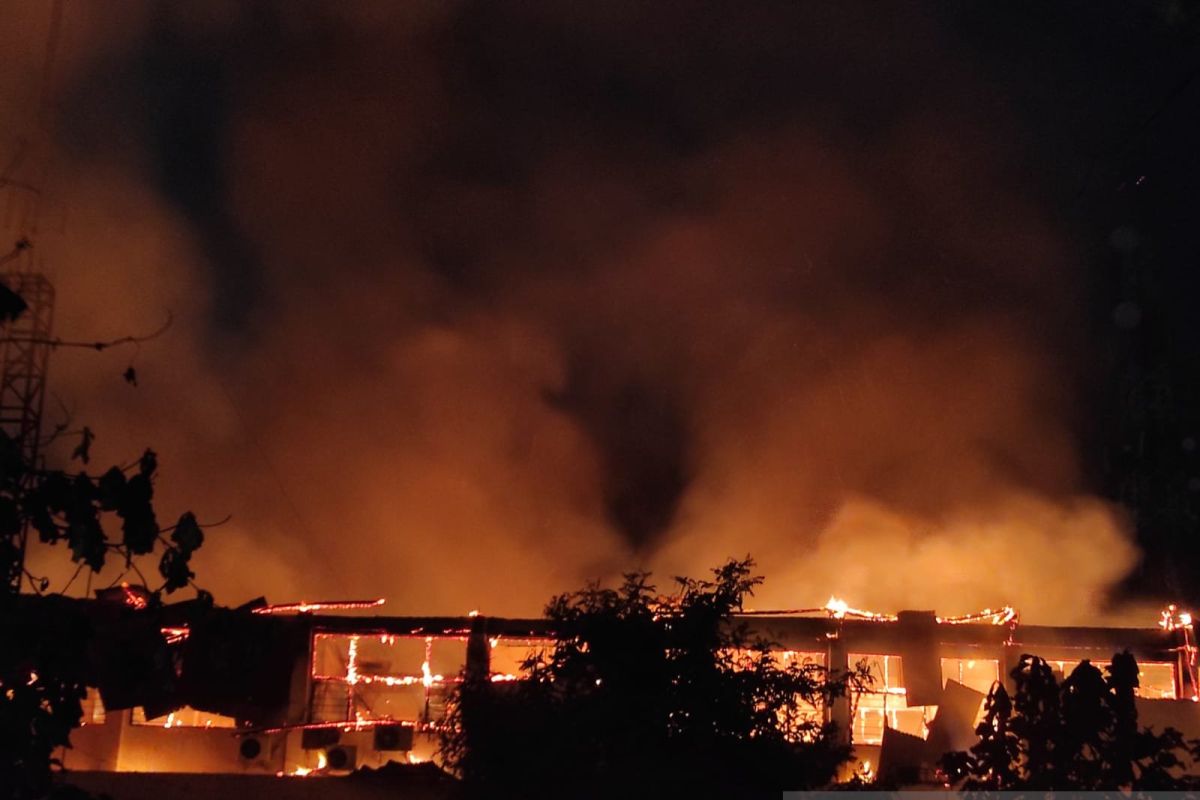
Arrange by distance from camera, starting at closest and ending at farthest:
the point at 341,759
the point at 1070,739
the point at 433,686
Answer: the point at 1070,739
the point at 341,759
the point at 433,686

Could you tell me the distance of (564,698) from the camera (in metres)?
10.0

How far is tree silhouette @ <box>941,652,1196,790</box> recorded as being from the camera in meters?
7.98

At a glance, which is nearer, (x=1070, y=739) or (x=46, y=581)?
(x=46, y=581)

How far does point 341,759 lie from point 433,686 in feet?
7.90

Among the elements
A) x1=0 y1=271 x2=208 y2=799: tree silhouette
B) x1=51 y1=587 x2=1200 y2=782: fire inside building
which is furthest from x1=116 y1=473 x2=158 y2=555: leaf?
x1=51 y1=587 x2=1200 y2=782: fire inside building

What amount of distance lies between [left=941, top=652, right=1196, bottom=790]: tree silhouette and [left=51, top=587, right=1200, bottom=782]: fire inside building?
12.5 metres

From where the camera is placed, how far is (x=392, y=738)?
22281 millimetres

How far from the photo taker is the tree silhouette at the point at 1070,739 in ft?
26.2

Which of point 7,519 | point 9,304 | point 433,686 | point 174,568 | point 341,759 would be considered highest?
point 9,304

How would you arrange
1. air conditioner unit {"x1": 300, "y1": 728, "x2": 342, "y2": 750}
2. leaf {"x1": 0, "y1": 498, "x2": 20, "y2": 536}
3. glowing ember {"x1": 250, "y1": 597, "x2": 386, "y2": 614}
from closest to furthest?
leaf {"x1": 0, "y1": 498, "x2": 20, "y2": 536}, air conditioner unit {"x1": 300, "y1": 728, "x2": 342, "y2": 750}, glowing ember {"x1": 250, "y1": 597, "x2": 386, "y2": 614}

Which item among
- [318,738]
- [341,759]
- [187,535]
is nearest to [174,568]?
[187,535]

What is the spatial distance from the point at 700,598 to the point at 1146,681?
18.3 metres

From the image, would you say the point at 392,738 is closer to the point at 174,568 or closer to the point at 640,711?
the point at 640,711

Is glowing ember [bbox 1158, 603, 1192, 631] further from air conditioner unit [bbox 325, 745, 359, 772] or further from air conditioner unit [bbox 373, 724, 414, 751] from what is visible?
air conditioner unit [bbox 325, 745, 359, 772]
